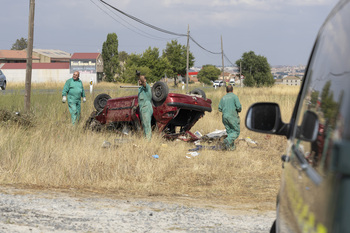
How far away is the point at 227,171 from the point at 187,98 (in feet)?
9.67

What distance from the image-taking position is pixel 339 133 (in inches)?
59.8

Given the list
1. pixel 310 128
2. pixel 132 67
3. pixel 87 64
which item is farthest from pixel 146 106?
pixel 87 64

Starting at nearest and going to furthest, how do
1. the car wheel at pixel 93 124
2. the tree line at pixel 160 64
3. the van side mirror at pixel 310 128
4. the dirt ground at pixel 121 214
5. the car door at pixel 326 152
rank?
the car door at pixel 326 152
the van side mirror at pixel 310 128
the dirt ground at pixel 121 214
the car wheel at pixel 93 124
the tree line at pixel 160 64

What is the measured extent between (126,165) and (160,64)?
7160 centimetres

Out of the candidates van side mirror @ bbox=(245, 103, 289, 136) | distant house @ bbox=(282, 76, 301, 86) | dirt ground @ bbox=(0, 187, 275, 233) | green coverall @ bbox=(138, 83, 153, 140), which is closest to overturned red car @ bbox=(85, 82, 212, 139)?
green coverall @ bbox=(138, 83, 153, 140)

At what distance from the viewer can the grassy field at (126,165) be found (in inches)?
326

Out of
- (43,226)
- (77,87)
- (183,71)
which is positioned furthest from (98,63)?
(43,226)

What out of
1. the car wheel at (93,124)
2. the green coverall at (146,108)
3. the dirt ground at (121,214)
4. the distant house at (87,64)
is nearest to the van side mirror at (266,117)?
the dirt ground at (121,214)

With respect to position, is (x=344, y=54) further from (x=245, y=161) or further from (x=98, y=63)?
(x=98, y=63)

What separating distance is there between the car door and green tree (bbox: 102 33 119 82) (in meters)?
87.8

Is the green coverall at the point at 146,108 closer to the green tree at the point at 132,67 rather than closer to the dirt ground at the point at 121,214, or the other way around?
the dirt ground at the point at 121,214

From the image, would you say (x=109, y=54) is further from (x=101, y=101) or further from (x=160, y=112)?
(x=160, y=112)

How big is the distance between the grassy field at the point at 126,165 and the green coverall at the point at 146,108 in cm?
27

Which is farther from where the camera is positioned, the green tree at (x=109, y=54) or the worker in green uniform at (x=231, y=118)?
the green tree at (x=109, y=54)
